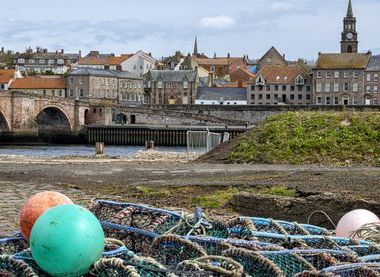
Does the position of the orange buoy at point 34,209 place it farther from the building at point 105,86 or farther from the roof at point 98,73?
the roof at point 98,73

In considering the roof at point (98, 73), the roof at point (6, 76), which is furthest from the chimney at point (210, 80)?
the roof at point (6, 76)

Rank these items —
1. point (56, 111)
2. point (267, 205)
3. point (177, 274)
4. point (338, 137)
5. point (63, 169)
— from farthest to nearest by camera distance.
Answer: point (56, 111) < point (338, 137) < point (63, 169) < point (267, 205) < point (177, 274)

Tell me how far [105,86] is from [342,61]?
3788 centimetres

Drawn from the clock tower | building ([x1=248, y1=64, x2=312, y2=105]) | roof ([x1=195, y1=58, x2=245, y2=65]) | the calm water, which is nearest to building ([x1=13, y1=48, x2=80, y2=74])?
roof ([x1=195, y1=58, x2=245, y2=65])

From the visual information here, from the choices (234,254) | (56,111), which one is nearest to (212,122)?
(56,111)

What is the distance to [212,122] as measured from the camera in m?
92.5

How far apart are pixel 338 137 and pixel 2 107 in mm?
61998

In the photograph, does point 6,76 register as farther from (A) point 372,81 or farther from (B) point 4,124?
(A) point 372,81

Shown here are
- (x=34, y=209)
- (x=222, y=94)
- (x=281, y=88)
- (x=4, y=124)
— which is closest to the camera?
(x=34, y=209)

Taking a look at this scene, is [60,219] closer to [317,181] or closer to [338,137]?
[317,181]

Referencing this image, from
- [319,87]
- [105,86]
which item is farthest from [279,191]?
[105,86]

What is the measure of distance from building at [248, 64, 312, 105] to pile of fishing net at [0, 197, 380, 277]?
114 meters

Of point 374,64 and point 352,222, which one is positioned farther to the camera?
point 374,64

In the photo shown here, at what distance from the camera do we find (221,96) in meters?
123
